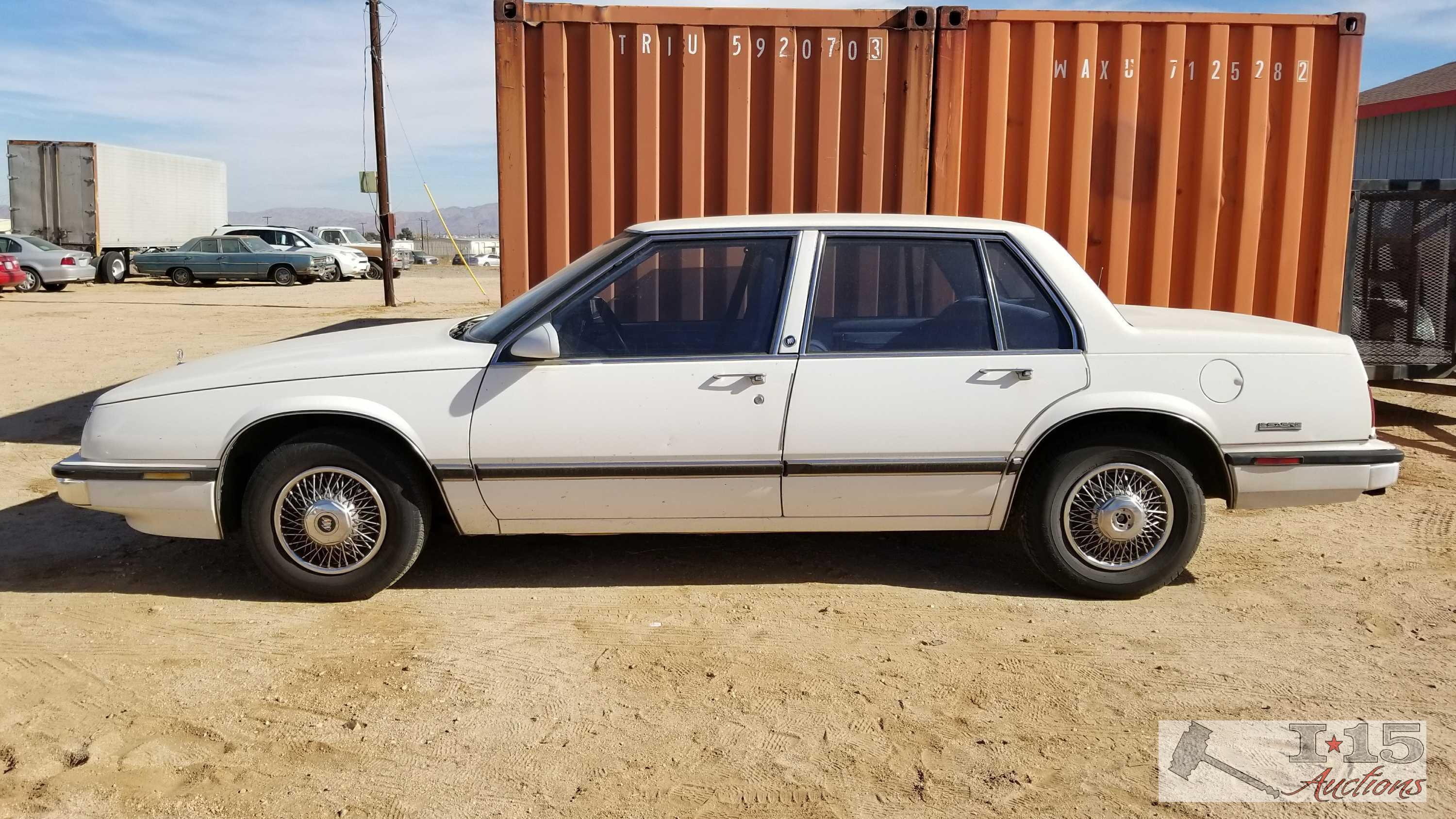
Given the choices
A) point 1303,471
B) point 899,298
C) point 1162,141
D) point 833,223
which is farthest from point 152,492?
point 1162,141

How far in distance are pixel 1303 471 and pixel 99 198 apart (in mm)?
29757

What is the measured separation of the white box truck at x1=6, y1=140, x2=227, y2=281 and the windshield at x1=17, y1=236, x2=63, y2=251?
7.69 feet

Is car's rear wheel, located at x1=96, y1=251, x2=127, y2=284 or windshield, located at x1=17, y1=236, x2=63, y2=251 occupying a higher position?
windshield, located at x1=17, y1=236, x2=63, y2=251

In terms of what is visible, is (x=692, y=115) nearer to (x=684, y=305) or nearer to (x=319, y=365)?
(x=684, y=305)

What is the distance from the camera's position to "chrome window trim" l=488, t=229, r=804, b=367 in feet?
14.4

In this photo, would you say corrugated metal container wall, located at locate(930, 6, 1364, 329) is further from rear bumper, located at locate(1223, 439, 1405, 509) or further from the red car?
the red car

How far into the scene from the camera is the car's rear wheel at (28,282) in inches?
959

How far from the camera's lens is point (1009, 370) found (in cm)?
441

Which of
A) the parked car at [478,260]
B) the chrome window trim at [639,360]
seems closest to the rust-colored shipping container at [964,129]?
the chrome window trim at [639,360]

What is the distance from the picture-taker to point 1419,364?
26.0ft

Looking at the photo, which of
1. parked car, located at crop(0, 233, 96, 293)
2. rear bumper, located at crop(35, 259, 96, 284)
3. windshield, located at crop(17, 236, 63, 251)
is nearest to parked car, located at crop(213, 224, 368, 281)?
rear bumper, located at crop(35, 259, 96, 284)

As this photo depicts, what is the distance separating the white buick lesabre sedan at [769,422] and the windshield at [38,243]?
79.2 feet

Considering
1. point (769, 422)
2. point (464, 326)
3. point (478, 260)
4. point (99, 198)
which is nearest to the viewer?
point (769, 422)

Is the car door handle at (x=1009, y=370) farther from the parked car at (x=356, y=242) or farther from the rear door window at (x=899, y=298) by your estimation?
the parked car at (x=356, y=242)
